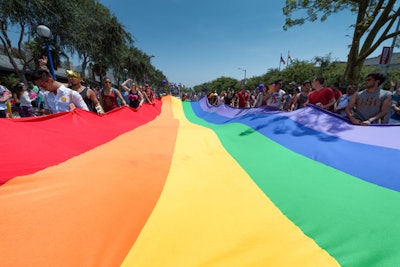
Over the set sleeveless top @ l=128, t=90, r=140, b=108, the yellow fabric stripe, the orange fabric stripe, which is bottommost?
the yellow fabric stripe

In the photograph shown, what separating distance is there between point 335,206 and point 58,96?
4333 millimetres

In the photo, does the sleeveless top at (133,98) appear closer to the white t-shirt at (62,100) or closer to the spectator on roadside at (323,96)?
the white t-shirt at (62,100)

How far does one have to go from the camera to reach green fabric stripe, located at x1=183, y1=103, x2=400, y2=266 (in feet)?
4.03

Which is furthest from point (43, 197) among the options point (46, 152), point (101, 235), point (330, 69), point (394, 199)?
point (330, 69)

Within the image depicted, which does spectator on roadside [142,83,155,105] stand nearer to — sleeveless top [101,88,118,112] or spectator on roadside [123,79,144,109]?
spectator on roadside [123,79,144,109]

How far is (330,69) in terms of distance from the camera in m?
43.8

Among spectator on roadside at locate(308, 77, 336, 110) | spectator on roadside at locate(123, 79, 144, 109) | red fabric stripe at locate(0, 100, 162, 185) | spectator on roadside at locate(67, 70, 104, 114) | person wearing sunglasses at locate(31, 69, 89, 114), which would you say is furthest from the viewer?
spectator on roadside at locate(123, 79, 144, 109)

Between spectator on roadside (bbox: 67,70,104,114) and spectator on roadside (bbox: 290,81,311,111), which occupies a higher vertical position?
spectator on roadside (bbox: 67,70,104,114)

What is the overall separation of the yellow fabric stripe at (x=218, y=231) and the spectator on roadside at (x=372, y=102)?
118 inches

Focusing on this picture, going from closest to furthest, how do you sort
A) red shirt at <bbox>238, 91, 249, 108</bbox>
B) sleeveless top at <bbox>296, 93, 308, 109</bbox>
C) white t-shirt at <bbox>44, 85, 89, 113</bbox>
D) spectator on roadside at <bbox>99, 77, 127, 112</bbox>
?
1. white t-shirt at <bbox>44, 85, 89, 113</bbox>
2. spectator on roadside at <bbox>99, 77, 127, 112</bbox>
3. sleeveless top at <bbox>296, 93, 308, 109</bbox>
4. red shirt at <bbox>238, 91, 249, 108</bbox>

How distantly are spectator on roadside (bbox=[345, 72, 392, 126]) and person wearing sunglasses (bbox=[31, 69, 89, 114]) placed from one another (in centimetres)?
510

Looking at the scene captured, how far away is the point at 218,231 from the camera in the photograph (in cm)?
150

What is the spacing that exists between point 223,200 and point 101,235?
105 cm

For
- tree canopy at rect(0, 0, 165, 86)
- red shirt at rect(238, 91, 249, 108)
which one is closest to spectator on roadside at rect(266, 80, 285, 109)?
red shirt at rect(238, 91, 249, 108)
